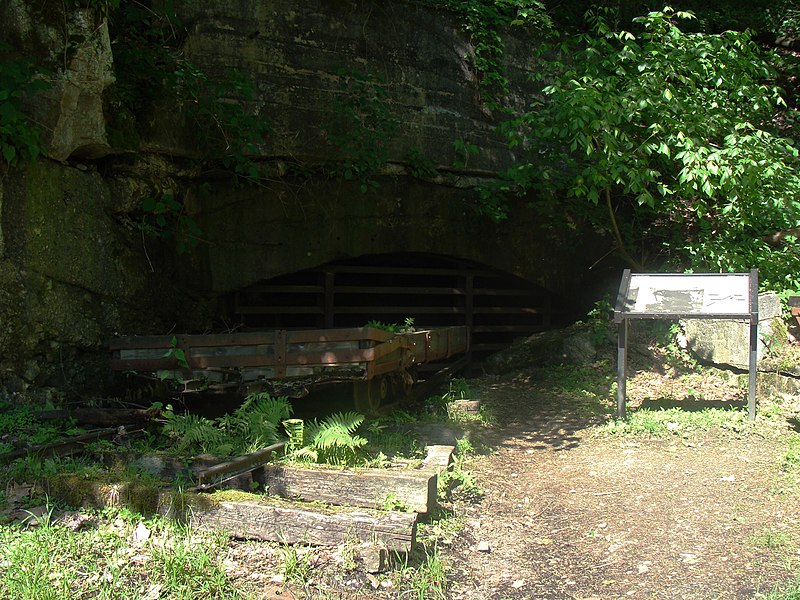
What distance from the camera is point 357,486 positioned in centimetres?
413

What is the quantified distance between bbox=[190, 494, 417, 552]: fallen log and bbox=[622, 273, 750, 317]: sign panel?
4.02 meters

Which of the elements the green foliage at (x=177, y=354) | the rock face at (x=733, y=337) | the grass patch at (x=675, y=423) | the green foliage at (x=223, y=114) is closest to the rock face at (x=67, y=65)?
the green foliage at (x=223, y=114)

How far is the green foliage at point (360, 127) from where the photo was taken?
26.6ft

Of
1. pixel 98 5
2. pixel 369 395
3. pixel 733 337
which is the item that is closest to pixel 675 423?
pixel 733 337

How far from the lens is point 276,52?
793 cm

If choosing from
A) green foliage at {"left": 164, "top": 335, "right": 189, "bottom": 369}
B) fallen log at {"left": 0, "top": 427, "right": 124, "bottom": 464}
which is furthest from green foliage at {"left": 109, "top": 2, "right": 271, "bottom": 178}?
fallen log at {"left": 0, "top": 427, "right": 124, "bottom": 464}

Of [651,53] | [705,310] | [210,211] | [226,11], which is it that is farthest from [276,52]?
[705,310]

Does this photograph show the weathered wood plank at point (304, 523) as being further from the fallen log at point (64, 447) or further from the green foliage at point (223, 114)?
the green foliage at point (223, 114)

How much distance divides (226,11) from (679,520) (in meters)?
6.65

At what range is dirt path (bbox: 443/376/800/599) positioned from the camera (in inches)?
142

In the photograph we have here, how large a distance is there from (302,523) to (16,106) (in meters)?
4.17

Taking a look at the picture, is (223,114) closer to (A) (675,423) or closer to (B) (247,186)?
(B) (247,186)

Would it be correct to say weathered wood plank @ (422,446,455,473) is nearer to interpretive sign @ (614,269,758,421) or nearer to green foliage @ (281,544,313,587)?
green foliage @ (281,544,313,587)

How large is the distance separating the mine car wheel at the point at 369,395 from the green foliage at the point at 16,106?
3317 mm
